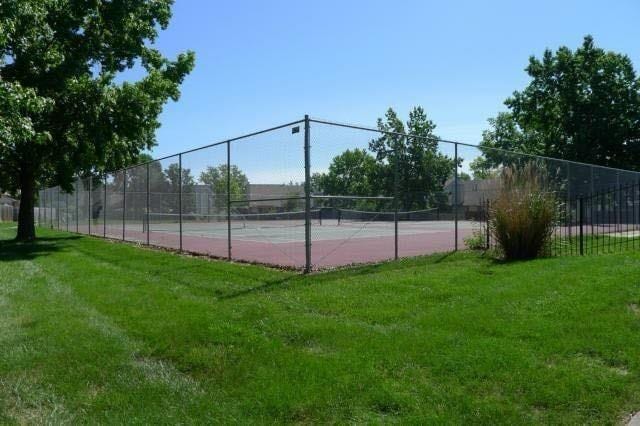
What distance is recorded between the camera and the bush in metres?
10.5

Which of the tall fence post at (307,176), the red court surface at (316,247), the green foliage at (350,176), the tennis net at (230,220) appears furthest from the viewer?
the red court surface at (316,247)

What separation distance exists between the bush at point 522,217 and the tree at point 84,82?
11.0 meters

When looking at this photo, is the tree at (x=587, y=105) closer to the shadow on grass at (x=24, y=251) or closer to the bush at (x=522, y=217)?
the bush at (x=522, y=217)

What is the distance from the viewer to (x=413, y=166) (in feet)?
40.3

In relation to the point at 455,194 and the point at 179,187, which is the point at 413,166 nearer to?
the point at 455,194

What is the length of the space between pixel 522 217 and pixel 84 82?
14.1m

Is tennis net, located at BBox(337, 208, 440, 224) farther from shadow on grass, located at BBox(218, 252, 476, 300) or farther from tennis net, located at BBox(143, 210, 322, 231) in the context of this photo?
shadow on grass, located at BBox(218, 252, 476, 300)

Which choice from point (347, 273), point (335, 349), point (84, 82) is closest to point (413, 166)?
point (347, 273)

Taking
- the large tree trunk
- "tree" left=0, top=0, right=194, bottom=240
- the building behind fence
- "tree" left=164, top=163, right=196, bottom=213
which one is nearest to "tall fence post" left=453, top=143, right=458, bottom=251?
the building behind fence

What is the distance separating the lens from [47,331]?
6.07 m

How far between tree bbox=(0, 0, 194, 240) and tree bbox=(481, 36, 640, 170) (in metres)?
30.8

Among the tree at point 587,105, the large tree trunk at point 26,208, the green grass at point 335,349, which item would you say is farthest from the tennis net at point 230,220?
the tree at point 587,105

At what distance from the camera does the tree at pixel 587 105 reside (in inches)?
1602

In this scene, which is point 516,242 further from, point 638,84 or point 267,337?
point 638,84
